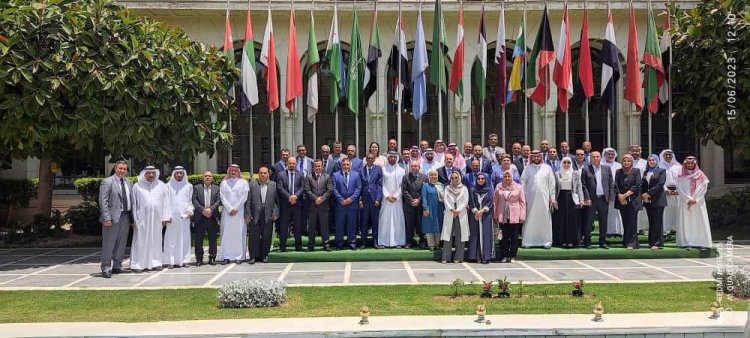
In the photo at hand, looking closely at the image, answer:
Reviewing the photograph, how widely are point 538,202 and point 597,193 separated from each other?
1243 millimetres

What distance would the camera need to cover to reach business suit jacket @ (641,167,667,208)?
500 inches

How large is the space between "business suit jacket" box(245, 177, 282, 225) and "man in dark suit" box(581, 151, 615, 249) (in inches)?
251

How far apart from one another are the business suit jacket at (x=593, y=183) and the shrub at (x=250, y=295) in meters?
7.32

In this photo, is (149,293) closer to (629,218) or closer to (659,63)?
(629,218)

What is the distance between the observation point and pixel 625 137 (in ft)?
71.8

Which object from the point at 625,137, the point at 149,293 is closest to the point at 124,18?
the point at 149,293

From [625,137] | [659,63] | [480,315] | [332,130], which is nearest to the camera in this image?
[480,315]

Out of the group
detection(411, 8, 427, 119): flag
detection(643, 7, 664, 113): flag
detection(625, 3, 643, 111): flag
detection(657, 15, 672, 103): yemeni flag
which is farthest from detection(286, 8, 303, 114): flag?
detection(657, 15, 672, 103): yemeni flag

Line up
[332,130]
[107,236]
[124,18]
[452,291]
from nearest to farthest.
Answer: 1. [452,291]
2. [107,236]
3. [124,18]
4. [332,130]

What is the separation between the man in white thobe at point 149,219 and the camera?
11.7 metres

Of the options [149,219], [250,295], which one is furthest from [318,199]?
[250,295]

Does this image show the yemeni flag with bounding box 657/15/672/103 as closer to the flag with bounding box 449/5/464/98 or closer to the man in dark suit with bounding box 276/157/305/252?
the flag with bounding box 449/5/464/98

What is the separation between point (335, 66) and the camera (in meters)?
16.6

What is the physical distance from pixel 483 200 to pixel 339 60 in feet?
21.3
